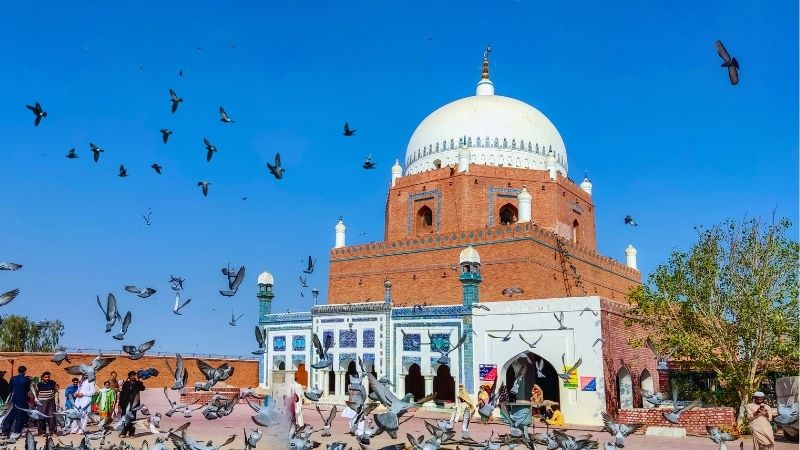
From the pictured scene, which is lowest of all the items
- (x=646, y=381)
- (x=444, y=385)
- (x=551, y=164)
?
(x=444, y=385)

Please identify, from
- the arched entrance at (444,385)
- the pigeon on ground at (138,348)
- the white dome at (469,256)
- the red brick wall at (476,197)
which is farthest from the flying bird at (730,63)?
the red brick wall at (476,197)

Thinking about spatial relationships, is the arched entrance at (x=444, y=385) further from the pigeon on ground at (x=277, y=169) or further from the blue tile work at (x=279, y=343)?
the pigeon on ground at (x=277, y=169)

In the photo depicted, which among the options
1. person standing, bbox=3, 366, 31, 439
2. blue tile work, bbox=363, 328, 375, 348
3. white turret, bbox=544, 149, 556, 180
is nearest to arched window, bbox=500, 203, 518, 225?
white turret, bbox=544, 149, 556, 180

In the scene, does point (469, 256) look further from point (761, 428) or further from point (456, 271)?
point (761, 428)

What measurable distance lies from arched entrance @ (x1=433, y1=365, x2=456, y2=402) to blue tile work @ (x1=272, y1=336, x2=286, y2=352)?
6.68 metres

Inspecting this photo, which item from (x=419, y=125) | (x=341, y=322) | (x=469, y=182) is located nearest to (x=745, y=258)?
(x=469, y=182)

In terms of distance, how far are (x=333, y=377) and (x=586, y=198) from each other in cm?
1443

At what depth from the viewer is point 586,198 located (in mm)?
34344

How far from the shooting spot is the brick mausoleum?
893 inches

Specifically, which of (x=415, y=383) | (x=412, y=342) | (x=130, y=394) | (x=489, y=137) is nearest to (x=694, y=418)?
(x=412, y=342)

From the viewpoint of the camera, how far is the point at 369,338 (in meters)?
27.8

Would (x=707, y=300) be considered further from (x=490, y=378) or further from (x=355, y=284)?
(x=355, y=284)

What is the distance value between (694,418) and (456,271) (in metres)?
12.1

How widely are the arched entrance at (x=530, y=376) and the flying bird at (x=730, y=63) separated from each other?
15.0m
